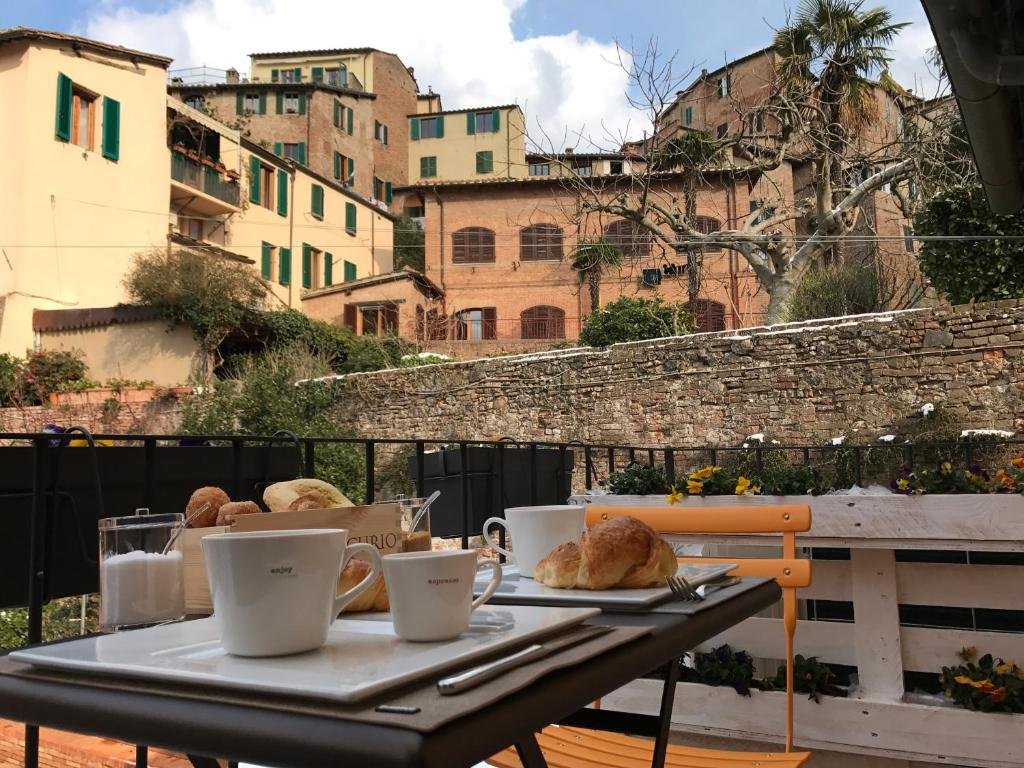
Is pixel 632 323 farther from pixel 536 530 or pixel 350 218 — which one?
pixel 536 530

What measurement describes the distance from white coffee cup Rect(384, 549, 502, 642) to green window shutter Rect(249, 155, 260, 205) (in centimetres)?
2163

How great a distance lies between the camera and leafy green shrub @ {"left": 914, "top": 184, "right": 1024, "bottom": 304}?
9367 millimetres

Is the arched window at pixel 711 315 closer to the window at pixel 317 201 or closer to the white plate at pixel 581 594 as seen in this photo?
the window at pixel 317 201

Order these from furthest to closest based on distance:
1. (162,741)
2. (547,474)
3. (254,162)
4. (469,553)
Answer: (254,162) → (547,474) → (469,553) → (162,741)

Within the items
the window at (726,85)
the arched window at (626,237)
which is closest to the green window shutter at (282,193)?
the arched window at (626,237)

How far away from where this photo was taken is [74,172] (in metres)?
16.8

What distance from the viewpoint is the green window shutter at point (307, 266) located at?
2238 cm

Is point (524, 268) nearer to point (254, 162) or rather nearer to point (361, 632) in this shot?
point (254, 162)

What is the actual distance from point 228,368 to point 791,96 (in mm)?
11649

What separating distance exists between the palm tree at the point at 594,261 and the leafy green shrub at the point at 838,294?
4.52 m

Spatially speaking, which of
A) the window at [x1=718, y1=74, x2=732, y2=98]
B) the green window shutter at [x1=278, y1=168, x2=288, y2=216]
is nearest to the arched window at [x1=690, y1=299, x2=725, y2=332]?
the window at [x1=718, y1=74, x2=732, y2=98]

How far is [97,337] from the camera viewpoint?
16.5 m

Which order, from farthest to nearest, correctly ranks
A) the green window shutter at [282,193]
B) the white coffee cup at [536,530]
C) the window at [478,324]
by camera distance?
the window at [478,324], the green window shutter at [282,193], the white coffee cup at [536,530]

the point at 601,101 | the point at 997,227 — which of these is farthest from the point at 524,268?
the point at 997,227
